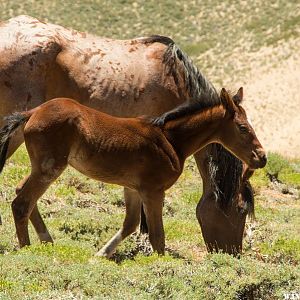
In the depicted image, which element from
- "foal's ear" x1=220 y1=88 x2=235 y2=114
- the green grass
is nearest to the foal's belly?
the green grass

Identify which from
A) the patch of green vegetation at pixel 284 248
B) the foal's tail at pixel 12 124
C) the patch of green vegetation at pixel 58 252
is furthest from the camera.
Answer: the patch of green vegetation at pixel 284 248

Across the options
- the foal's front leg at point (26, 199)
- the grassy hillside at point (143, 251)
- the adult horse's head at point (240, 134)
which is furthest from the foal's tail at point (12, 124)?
the adult horse's head at point (240, 134)

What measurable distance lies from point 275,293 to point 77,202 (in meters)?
5.15

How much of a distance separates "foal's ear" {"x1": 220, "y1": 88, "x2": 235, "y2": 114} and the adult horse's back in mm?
738

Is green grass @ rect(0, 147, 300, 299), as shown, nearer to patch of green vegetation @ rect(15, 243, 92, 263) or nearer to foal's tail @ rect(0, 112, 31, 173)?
patch of green vegetation @ rect(15, 243, 92, 263)

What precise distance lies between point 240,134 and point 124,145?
4.31 feet

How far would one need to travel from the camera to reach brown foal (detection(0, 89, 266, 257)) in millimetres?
7336

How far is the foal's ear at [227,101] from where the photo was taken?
26.3 feet

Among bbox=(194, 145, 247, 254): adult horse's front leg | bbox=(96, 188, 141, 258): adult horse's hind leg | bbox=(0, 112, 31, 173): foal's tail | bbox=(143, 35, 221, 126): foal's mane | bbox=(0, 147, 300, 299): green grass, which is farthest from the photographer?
bbox=(143, 35, 221, 126): foal's mane

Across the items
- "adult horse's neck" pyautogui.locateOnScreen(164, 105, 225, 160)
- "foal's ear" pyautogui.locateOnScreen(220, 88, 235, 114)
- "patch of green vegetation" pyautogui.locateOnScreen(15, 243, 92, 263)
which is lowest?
"patch of green vegetation" pyautogui.locateOnScreen(15, 243, 92, 263)

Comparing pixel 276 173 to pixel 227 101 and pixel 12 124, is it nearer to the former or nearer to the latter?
pixel 227 101

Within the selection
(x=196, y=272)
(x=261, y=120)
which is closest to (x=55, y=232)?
(x=196, y=272)

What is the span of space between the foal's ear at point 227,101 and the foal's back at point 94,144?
77 cm

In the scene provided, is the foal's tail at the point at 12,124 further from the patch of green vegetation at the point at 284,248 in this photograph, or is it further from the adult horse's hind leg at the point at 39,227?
the patch of green vegetation at the point at 284,248
